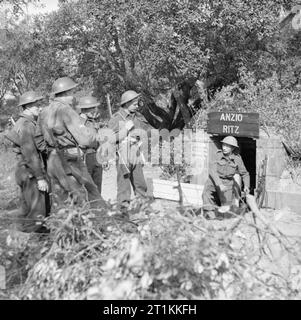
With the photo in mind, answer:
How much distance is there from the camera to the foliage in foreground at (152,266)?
286 centimetres

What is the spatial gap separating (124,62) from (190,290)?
36.7 feet

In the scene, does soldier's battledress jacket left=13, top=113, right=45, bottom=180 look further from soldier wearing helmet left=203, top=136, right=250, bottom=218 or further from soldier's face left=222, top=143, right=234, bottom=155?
soldier's face left=222, top=143, right=234, bottom=155

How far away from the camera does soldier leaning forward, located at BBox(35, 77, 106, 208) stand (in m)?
5.12

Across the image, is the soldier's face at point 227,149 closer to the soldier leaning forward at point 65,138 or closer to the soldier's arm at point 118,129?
the soldier's arm at point 118,129

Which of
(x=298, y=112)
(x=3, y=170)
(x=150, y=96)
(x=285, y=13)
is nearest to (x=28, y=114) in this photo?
(x=298, y=112)

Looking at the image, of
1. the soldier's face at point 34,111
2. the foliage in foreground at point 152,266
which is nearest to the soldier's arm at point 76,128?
the soldier's face at point 34,111

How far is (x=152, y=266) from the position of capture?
9.53ft

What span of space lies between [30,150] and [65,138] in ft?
1.80

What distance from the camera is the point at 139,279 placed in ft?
9.43

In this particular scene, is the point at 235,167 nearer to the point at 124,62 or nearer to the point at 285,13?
the point at 124,62

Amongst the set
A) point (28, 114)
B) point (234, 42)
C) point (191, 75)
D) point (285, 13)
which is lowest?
point (28, 114)

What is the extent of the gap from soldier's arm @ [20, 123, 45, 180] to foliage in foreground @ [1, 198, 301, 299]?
2.22m

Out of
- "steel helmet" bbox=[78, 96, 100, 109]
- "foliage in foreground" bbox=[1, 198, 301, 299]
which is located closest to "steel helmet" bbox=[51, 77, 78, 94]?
"steel helmet" bbox=[78, 96, 100, 109]

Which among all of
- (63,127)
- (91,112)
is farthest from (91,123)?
(63,127)
